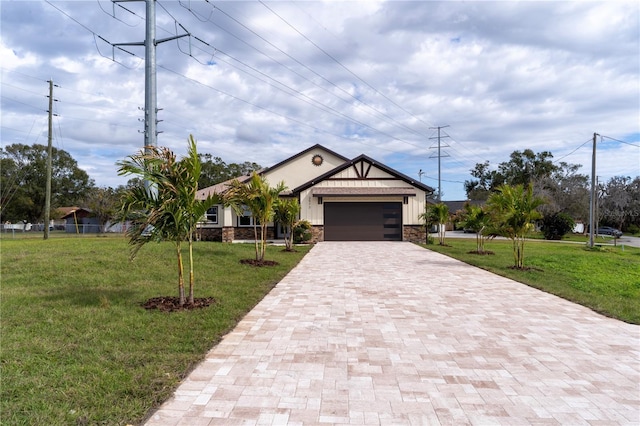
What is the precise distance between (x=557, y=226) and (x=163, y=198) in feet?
116

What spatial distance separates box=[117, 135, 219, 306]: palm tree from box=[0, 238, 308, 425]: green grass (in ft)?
4.29

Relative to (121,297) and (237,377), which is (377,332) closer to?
(237,377)

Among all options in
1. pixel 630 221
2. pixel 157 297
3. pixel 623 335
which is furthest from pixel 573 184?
pixel 157 297

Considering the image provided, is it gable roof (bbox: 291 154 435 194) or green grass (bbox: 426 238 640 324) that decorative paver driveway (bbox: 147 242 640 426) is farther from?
gable roof (bbox: 291 154 435 194)

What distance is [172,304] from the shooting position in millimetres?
6320

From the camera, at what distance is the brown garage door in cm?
2191

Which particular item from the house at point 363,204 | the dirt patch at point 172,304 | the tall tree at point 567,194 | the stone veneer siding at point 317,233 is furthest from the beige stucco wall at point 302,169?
the tall tree at point 567,194

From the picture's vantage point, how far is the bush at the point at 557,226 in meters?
31.9

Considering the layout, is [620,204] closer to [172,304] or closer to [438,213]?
[438,213]

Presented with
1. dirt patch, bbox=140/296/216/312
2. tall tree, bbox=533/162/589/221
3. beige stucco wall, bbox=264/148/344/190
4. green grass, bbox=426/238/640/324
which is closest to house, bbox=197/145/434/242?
beige stucco wall, bbox=264/148/344/190

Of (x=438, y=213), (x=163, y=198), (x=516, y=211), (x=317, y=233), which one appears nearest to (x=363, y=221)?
(x=317, y=233)

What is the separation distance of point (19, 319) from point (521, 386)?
6.60m

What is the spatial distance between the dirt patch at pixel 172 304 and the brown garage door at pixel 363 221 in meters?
15.4

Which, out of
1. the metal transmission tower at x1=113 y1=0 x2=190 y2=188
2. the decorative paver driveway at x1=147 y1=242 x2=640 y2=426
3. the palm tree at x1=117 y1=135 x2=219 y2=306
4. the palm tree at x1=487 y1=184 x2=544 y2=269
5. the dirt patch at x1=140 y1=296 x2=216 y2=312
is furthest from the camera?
the metal transmission tower at x1=113 y1=0 x2=190 y2=188
